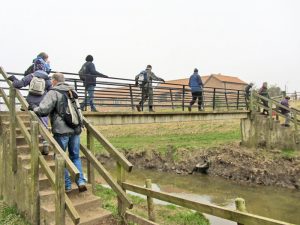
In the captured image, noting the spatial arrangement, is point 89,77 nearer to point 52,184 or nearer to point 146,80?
point 146,80

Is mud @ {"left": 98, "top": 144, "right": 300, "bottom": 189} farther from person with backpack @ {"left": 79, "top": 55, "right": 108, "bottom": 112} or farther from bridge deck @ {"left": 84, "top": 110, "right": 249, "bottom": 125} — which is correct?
person with backpack @ {"left": 79, "top": 55, "right": 108, "bottom": 112}

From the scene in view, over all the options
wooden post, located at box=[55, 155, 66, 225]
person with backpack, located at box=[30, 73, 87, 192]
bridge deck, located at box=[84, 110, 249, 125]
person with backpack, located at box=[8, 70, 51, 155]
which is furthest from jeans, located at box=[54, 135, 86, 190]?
bridge deck, located at box=[84, 110, 249, 125]

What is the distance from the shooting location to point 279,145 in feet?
59.4

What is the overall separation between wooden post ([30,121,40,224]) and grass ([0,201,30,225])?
375mm

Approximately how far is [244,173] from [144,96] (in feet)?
21.3

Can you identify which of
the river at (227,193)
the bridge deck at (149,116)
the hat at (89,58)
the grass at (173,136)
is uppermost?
the hat at (89,58)

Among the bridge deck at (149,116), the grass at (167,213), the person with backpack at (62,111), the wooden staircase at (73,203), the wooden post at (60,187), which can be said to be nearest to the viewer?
the wooden post at (60,187)

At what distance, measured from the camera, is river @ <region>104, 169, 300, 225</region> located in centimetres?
1243

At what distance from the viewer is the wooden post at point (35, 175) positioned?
17.8 feet

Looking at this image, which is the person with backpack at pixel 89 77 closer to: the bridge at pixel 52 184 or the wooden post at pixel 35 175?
the bridge at pixel 52 184

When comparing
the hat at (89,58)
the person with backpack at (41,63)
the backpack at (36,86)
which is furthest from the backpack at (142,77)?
the backpack at (36,86)

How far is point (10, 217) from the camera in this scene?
6023 mm

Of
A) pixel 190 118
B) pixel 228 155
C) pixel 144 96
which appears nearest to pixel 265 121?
pixel 228 155

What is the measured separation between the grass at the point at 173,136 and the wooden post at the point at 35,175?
15110mm
